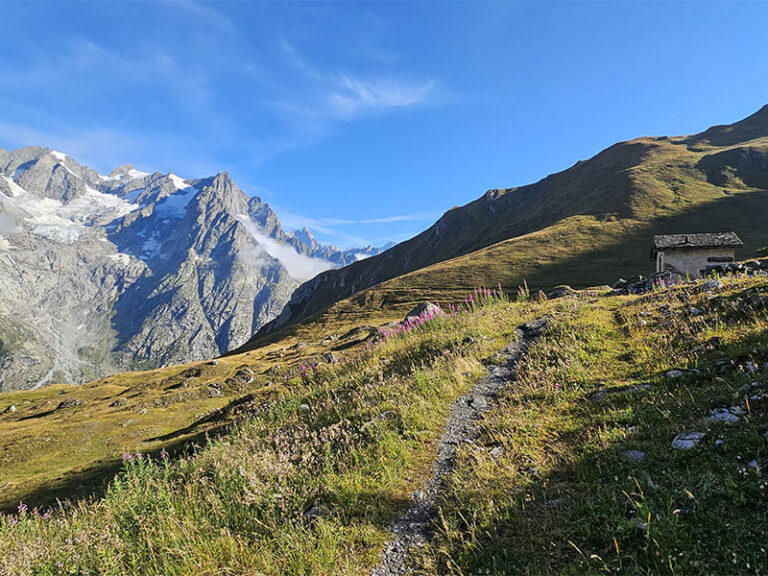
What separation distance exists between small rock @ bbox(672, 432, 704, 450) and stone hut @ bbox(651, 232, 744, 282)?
36835 mm

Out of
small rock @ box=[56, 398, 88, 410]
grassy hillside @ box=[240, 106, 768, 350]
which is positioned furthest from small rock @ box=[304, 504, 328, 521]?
small rock @ box=[56, 398, 88, 410]

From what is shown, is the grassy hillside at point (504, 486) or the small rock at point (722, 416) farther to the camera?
the small rock at point (722, 416)

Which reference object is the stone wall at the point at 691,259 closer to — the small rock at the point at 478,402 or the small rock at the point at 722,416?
the small rock at the point at 478,402

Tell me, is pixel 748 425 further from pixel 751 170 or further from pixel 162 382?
pixel 751 170

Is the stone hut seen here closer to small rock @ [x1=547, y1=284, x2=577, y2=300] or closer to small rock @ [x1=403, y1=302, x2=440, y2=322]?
small rock @ [x1=547, y1=284, x2=577, y2=300]

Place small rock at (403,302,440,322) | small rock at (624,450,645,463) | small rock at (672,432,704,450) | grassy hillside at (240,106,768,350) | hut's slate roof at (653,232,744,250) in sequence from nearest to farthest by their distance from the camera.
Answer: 1. small rock at (672,432,704,450)
2. small rock at (624,450,645,463)
3. small rock at (403,302,440,322)
4. hut's slate roof at (653,232,744,250)
5. grassy hillside at (240,106,768,350)

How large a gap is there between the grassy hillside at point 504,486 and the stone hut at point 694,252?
3341 centimetres

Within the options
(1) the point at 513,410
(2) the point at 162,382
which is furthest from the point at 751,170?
(2) the point at 162,382

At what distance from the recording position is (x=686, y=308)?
11.0 m

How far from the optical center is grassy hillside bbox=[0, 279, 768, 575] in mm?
3748

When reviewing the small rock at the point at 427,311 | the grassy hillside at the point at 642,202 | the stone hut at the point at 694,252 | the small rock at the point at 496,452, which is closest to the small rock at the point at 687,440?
the small rock at the point at 496,452

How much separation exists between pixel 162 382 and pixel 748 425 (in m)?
86.0

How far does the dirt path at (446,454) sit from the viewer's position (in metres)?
4.27

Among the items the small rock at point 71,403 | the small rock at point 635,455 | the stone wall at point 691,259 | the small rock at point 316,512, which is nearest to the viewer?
the small rock at point 635,455
